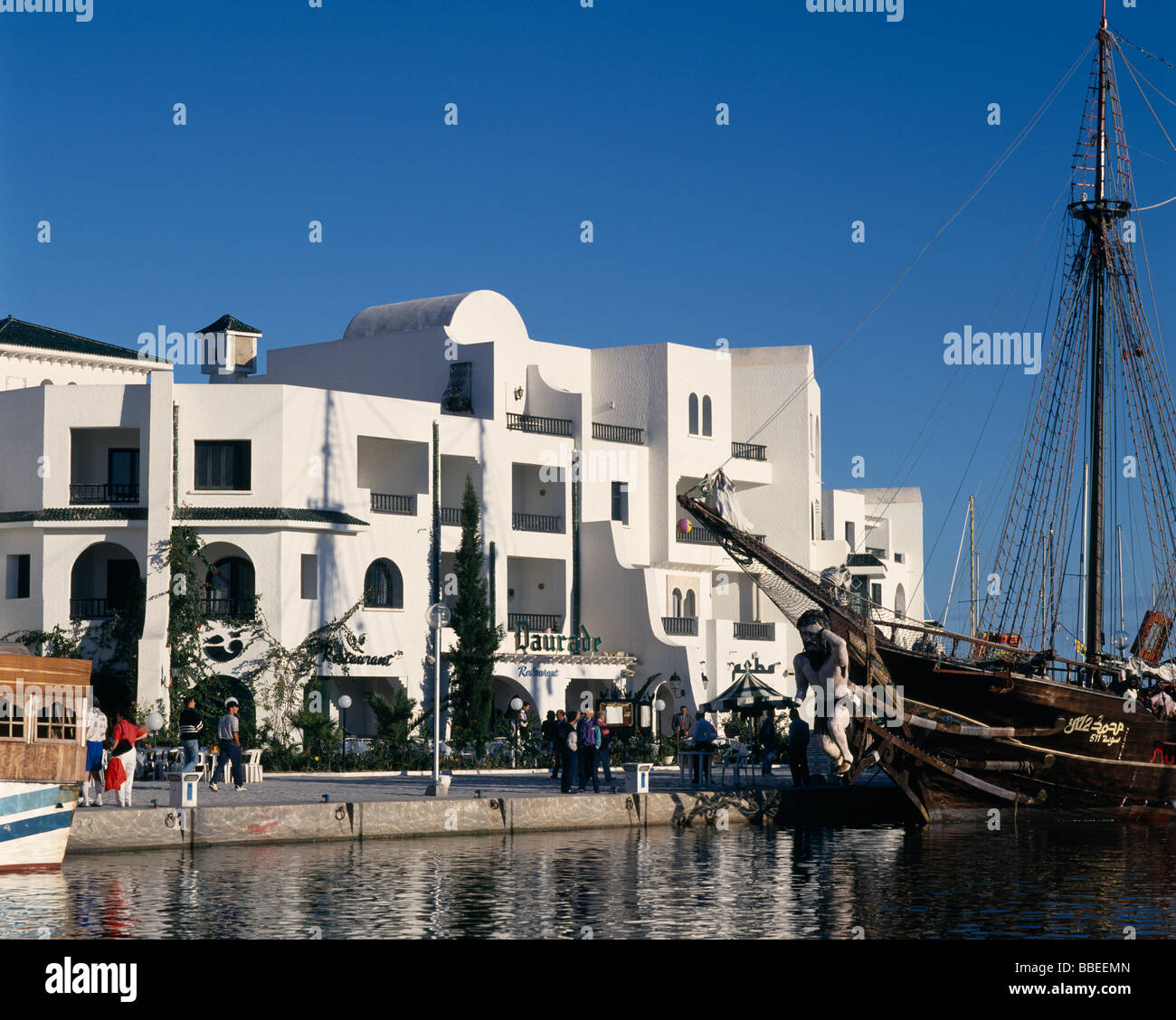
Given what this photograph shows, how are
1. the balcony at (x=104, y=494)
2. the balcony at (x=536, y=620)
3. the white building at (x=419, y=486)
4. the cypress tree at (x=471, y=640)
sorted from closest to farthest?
the white building at (x=419, y=486)
the balcony at (x=104, y=494)
the cypress tree at (x=471, y=640)
the balcony at (x=536, y=620)

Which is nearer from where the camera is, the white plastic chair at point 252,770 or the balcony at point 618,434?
the white plastic chair at point 252,770

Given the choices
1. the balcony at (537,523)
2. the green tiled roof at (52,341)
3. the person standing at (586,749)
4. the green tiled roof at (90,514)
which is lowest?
the person standing at (586,749)

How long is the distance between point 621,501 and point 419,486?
821cm

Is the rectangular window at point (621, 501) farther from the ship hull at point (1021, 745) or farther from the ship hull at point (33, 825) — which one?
the ship hull at point (33, 825)

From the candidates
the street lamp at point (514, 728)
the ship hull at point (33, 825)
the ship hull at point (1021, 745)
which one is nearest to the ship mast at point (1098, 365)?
the ship hull at point (1021, 745)

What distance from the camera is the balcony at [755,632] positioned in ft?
183

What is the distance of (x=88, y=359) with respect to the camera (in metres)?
53.0

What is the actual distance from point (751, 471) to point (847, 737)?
94.1ft

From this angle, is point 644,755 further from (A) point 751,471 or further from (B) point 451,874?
(B) point 451,874

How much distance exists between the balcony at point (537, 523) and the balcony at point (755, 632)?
7955 millimetres

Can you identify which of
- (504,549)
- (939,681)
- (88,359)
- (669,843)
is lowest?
(669,843)

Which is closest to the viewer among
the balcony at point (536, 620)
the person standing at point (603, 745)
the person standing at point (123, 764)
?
the person standing at point (123, 764)
